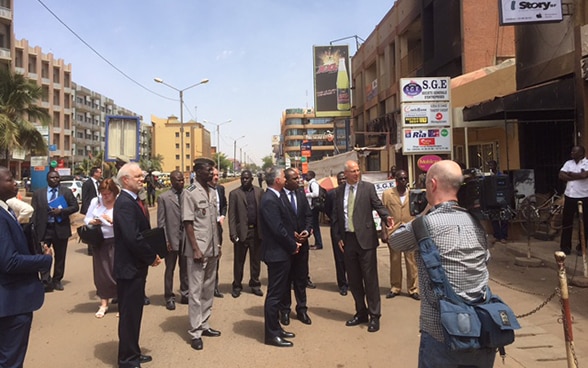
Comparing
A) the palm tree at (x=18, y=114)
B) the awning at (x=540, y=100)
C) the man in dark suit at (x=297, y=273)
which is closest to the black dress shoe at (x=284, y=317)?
the man in dark suit at (x=297, y=273)

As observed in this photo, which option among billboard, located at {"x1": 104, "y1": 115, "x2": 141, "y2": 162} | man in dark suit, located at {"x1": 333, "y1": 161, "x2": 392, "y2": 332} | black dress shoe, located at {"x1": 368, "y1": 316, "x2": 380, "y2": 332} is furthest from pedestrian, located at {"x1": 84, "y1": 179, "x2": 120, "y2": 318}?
billboard, located at {"x1": 104, "y1": 115, "x2": 141, "y2": 162}

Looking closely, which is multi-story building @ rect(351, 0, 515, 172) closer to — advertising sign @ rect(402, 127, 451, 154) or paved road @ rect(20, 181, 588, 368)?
advertising sign @ rect(402, 127, 451, 154)

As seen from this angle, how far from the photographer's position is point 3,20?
3756cm

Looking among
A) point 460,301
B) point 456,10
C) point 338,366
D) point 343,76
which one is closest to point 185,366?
point 338,366

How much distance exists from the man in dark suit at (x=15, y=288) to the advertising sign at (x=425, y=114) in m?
11.2

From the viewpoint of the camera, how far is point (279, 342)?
4590 millimetres

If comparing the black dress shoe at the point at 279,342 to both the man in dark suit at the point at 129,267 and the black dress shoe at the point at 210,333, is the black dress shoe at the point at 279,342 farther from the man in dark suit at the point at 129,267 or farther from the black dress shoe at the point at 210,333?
the man in dark suit at the point at 129,267

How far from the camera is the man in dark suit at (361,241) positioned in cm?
510

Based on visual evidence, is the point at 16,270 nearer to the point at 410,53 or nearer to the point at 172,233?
the point at 172,233

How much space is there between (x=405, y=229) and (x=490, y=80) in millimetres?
13287

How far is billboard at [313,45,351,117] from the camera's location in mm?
40562

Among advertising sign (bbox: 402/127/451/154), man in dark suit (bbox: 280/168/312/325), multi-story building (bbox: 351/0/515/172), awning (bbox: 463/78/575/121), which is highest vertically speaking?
multi-story building (bbox: 351/0/515/172)

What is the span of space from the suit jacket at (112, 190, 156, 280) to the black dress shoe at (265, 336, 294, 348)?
1.58 m

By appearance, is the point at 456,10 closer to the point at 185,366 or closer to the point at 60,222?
the point at 60,222
